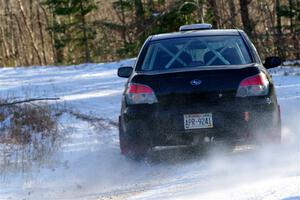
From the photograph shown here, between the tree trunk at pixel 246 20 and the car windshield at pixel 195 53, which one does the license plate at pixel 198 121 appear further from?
the tree trunk at pixel 246 20

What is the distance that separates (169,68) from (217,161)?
1.30 metres

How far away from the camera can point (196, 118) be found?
6836 millimetres

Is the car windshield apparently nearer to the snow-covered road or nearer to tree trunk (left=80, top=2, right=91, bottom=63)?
the snow-covered road

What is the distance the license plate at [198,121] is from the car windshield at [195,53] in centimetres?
88

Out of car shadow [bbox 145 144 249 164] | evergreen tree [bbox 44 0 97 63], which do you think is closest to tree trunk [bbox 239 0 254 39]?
evergreen tree [bbox 44 0 97 63]

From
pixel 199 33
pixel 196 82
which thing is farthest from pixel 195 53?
pixel 196 82

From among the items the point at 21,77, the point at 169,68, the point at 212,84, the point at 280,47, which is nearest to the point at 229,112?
the point at 212,84

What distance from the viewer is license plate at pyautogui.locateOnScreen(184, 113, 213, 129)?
22.4ft

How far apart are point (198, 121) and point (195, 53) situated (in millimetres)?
1254

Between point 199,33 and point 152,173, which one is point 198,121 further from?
point 199,33

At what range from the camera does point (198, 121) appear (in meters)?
6.84

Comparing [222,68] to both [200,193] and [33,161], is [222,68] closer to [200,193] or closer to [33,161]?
[200,193]

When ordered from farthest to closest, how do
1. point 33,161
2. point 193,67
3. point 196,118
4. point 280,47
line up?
point 280,47, point 33,161, point 193,67, point 196,118

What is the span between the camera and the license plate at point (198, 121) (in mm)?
6836
